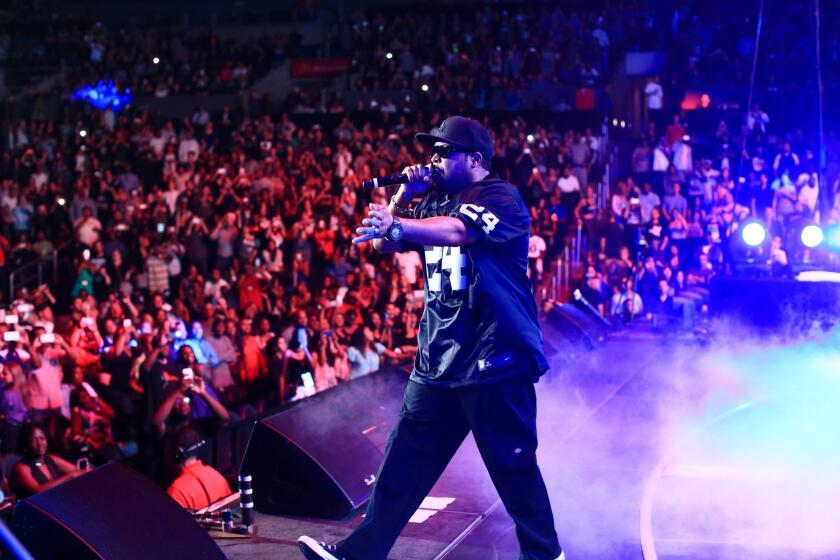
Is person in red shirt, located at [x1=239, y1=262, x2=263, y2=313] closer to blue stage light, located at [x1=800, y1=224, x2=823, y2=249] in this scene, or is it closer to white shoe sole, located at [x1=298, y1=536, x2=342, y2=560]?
blue stage light, located at [x1=800, y1=224, x2=823, y2=249]

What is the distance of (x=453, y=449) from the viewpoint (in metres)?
4.58

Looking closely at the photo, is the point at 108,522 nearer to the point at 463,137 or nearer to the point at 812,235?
the point at 463,137

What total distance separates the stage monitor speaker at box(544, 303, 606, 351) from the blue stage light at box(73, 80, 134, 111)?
16336 millimetres

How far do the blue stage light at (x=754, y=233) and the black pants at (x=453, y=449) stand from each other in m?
9.72

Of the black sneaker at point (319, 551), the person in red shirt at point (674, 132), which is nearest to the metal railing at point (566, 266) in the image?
the person in red shirt at point (674, 132)

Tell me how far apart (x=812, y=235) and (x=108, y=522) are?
419 inches

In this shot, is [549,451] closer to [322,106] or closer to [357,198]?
[357,198]

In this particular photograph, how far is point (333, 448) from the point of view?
21.4ft

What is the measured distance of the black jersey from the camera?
4336 millimetres

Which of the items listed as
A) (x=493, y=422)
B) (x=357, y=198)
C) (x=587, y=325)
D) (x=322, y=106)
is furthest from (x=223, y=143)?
(x=493, y=422)

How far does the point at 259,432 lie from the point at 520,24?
19.2 meters

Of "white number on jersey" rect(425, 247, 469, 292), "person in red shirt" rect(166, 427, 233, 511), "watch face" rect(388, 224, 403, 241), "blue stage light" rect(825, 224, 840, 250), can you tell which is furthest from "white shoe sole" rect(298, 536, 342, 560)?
"blue stage light" rect(825, 224, 840, 250)

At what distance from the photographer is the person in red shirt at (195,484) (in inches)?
271

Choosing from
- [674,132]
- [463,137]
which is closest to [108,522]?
[463,137]
